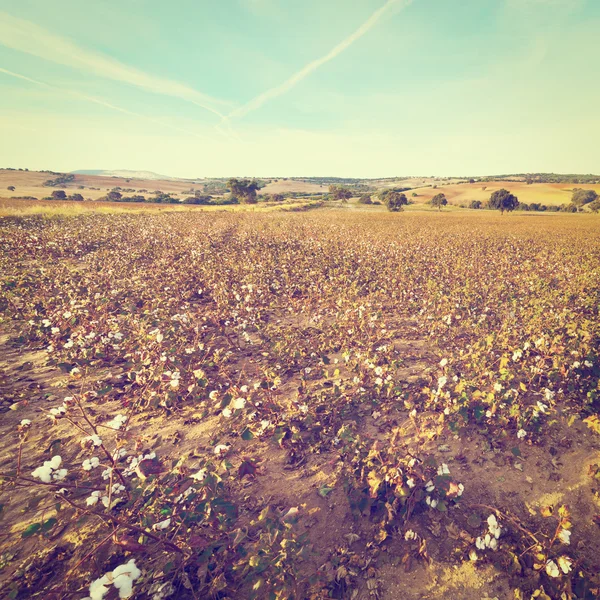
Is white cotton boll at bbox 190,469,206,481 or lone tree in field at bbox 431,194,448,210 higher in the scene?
lone tree in field at bbox 431,194,448,210

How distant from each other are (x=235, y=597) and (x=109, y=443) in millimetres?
2731

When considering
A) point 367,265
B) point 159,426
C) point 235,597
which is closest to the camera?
point 235,597

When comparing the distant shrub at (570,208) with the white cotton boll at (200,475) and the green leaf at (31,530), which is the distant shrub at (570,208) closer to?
the white cotton boll at (200,475)

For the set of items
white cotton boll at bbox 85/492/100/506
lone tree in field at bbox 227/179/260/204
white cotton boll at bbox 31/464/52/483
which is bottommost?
white cotton boll at bbox 85/492/100/506

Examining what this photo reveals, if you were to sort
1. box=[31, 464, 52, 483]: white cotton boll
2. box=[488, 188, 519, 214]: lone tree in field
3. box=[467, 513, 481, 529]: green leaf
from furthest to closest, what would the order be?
box=[488, 188, 519, 214]: lone tree in field
box=[467, 513, 481, 529]: green leaf
box=[31, 464, 52, 483]: white cotton boll

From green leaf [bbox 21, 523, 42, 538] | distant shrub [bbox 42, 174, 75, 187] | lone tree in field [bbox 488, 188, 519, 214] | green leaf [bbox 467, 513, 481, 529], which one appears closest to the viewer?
green leaf [bbox 21, 523, 42, 538]

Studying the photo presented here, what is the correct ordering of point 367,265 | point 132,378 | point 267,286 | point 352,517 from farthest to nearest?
point 367,265, point 267,286, point 132,378, point 352,517

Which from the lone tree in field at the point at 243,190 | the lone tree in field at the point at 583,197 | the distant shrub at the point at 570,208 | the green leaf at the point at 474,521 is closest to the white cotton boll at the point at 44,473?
the green leaf at the point at 474,521

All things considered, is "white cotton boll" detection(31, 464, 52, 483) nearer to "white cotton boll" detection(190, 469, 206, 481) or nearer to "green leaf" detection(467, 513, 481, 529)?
"white cotton boll" detection(190, 469, 206, 481)

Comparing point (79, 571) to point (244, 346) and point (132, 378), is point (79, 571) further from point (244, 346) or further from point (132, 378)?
point (244, 346)

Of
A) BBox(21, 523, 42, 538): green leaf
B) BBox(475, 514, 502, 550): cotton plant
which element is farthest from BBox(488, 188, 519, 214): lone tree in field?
BBox(21, 523, 42, 538): green leaf

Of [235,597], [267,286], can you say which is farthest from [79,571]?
[267,286]

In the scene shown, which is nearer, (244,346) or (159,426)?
(159,426)

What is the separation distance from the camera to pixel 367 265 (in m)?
13.4
